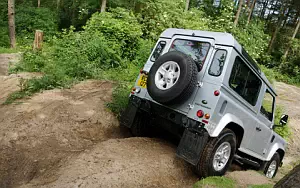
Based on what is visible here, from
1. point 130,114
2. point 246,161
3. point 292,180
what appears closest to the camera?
point 292,180

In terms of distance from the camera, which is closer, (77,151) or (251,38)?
(77,151)

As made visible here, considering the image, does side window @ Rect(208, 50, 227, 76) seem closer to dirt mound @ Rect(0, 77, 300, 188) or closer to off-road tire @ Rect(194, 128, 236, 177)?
off-road tire @ Rect(194, 128, 236, 177)

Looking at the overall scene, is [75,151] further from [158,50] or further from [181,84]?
[158,50]

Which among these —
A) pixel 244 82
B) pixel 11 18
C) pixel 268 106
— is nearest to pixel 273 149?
pixel 268 106

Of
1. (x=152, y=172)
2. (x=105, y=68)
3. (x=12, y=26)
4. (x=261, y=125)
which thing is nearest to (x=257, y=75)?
(x=261, y=125)

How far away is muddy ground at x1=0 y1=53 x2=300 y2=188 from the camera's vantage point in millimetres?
3580

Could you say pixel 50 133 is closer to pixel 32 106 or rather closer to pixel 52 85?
pixel 32 106

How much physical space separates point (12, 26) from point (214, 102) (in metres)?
13.9

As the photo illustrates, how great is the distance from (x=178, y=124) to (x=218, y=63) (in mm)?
1148

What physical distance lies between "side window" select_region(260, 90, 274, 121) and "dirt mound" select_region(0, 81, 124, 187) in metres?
2.93

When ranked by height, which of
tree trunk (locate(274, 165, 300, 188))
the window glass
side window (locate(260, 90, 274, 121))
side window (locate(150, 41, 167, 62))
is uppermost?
the window glass

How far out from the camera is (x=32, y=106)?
5500 mm

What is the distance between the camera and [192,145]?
402 centimetres

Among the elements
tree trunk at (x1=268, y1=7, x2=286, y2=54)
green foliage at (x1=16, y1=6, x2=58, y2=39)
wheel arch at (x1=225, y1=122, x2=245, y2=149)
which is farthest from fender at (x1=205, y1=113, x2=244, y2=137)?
tree trunk at (x1=268, y1=7, x2=286, y2=54)
